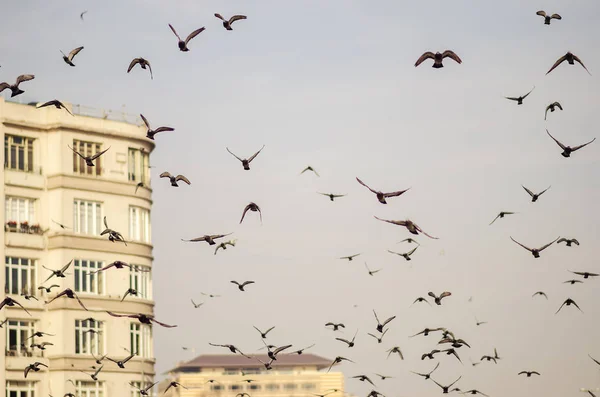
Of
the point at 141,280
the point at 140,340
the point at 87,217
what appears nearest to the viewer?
the point at 87,217

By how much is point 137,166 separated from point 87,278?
1078cm

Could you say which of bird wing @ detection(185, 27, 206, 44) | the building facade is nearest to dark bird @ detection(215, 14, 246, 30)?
bird wing @ detection(185, 27, 206, 44)

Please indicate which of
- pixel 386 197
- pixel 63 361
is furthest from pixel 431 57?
pixel 63 361

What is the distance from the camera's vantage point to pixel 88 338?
108m

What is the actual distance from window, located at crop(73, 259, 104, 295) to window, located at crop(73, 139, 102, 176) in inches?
282

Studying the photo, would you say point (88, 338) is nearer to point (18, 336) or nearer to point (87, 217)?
point (18, 336)

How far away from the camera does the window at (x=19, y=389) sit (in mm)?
103312

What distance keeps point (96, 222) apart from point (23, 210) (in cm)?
609

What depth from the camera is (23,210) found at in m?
108

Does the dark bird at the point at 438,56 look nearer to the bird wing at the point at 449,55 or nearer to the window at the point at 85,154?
the bird wing at the point at 449,55

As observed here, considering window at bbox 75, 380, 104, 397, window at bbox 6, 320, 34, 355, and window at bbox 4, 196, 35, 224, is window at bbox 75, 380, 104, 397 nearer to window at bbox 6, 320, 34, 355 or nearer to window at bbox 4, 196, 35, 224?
window at bbox 6, 320, 34, 355

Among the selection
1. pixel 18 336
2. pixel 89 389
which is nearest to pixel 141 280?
pixel 89 389

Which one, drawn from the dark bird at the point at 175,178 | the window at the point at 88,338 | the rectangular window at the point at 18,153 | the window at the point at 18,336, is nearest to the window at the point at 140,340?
the window at the point at 88,338

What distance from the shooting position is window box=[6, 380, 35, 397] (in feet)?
339
